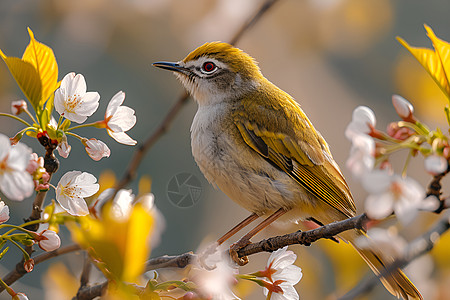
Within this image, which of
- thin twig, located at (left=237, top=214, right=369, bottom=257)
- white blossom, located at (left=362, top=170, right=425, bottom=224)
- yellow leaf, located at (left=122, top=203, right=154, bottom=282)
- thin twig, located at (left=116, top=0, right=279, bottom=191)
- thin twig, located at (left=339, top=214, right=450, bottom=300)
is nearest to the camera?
yellow leaf, located at (left=122, top=203, right=154, bottom=282)

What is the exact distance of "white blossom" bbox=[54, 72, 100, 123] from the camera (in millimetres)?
1405

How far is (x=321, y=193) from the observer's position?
232 centimetres

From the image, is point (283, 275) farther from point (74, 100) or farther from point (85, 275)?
point (74, 100)

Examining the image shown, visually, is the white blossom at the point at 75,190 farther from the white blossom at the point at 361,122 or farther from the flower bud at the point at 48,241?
the white blossom at the point at 361,122

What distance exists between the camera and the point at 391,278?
2.00m

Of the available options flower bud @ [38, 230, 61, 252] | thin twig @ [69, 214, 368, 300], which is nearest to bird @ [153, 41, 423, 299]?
thin twig @ [69, 214, 368, 300]

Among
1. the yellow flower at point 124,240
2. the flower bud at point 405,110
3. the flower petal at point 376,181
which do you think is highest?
the flower bud at point 405,110

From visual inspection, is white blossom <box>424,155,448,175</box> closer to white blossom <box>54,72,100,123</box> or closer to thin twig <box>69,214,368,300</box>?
thin twig <box>69,214,368,300</box>

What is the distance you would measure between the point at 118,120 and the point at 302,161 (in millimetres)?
1105

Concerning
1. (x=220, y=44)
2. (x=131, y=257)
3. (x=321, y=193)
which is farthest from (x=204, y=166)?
(x=131, y=257)

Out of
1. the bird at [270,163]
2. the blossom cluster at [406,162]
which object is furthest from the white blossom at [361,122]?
the bird at [270,163]

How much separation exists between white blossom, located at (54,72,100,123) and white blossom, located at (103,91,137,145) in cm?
5

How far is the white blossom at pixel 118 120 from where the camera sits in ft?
4.91

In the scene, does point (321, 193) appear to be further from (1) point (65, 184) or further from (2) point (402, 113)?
(1) point (65, 184)
